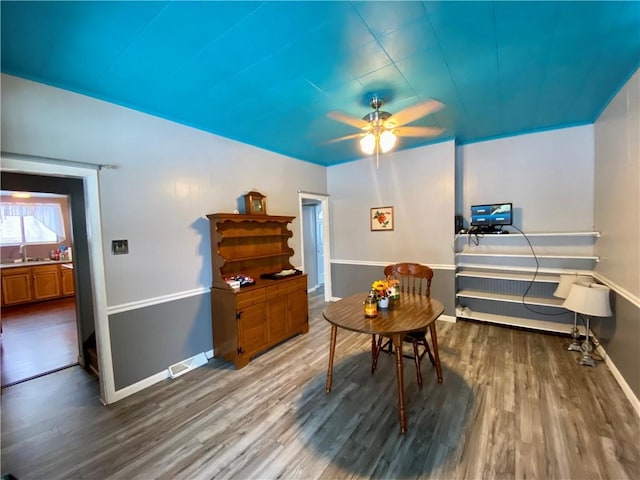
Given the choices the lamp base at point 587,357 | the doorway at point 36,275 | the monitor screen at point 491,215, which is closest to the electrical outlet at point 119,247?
the doorway at point 36,275

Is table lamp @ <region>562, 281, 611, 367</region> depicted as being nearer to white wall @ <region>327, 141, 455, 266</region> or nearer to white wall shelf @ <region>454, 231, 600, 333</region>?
white wall shelf @ <region>454, 231, 600, 333</region>

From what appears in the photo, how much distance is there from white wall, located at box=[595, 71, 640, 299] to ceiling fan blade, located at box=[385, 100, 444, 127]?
4.52 feet

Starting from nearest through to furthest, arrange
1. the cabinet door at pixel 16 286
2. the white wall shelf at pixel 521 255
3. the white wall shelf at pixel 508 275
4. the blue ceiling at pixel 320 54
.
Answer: the blue ceiling at pixel 320 54 < the white wall shelf at pixel 521 255 < the white wall shelf at pixel 508 275 < the cabinet door at pixel 16 286

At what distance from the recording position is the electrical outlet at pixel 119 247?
229 cm

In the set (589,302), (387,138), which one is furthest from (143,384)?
(589,302)

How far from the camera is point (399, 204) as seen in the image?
4145 mm

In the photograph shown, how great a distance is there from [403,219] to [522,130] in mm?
1831

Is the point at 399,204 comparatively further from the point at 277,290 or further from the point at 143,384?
the point at 143,384

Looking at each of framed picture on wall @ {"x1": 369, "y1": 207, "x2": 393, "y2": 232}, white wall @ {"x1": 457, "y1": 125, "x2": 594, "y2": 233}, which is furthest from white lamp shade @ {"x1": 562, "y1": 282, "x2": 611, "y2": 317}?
framed picture on wall @ {"x1": 369, "y1": 207, "x2": 393, "y2": 232}

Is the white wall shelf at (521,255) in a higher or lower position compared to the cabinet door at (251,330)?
higher

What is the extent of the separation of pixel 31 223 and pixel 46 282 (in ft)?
4.43

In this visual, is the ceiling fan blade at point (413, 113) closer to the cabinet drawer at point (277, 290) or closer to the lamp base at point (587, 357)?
the cabinet drawer at point (277, 290)

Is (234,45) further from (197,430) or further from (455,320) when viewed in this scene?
(455,320)

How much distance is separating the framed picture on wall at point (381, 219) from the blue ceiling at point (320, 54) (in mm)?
1817
